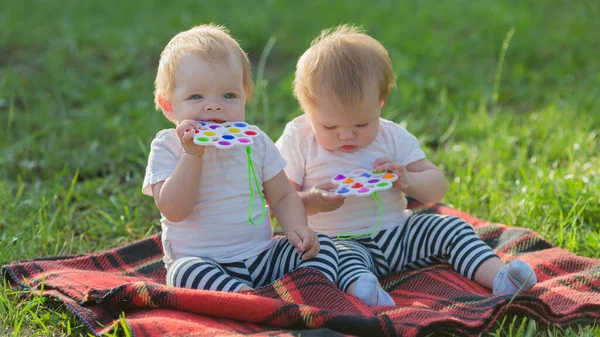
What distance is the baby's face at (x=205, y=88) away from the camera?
2438 millimetres

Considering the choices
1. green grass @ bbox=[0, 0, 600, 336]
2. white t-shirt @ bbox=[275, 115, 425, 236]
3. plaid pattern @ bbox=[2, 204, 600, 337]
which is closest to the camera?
plaid pattern @ bbox=[2, 204, 600, 337]

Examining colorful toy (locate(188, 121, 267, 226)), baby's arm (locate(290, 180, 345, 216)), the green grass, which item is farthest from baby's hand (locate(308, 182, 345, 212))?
the green grass

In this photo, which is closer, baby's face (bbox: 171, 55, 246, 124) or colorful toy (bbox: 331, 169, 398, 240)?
baby's face (bbox: 171, 55, 246, 124)

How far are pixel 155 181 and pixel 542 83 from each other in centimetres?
331

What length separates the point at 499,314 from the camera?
2199 millimetres

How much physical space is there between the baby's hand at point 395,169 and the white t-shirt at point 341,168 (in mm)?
91

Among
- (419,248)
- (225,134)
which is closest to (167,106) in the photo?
(225,134)

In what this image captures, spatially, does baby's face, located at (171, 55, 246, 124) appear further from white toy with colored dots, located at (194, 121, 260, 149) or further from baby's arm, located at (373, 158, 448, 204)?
baby's arm, located at (373, 158, 448, 204)

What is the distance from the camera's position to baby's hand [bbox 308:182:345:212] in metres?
2.64

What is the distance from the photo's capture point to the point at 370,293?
2.40 m

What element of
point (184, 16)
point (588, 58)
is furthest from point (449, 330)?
point (184, 16)

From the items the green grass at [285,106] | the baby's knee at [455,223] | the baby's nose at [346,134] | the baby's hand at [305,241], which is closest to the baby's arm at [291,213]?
the baby's hand at [305,241]

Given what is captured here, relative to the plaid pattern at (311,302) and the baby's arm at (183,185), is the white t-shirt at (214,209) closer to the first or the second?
the baby's arm at (183,185)

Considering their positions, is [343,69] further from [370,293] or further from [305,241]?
[370,293]
